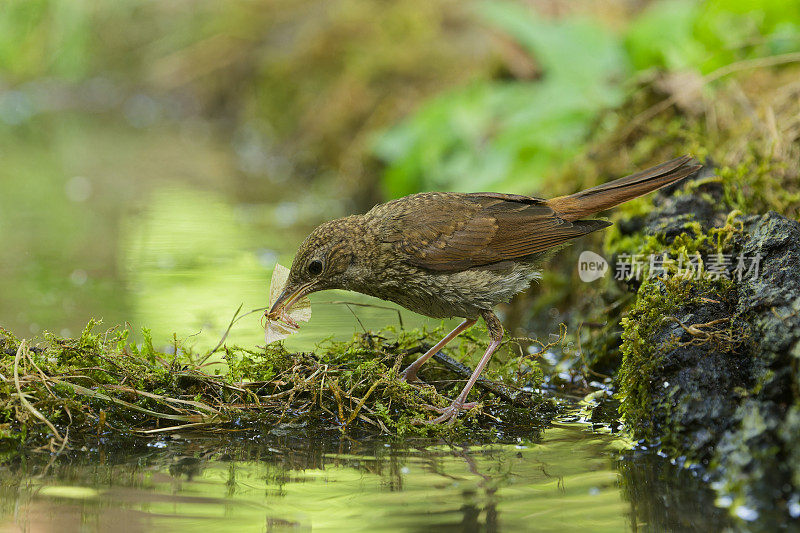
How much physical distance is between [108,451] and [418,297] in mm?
1598

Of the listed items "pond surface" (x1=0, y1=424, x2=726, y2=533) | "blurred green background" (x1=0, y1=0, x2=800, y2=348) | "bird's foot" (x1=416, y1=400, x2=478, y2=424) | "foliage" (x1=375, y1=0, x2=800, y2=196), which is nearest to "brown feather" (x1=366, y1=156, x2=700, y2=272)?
"bird's foot" (x1=416, y1=400, x2=478, y2=424)

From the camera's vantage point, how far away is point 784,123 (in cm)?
599

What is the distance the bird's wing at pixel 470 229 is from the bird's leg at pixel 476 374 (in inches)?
11.6

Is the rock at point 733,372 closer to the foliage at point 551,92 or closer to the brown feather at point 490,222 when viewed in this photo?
the brown feather at point 490,222

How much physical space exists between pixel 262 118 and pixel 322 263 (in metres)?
10.7

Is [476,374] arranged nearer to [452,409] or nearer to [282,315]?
[452,409]

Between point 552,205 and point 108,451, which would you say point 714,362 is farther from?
point 108,451

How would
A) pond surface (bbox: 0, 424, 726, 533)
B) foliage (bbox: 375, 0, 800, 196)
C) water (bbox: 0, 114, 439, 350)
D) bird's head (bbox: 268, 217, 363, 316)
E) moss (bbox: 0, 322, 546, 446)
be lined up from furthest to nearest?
1. foliage (bbox: 375, 0, 800, 196)
2. water (bbox: 0, 114, 439, 350)
3. bird's head (bbox: 268, 217, 363, 316)
4. moss (bbox: 0, 322, 546, 446)
5. pond surface (bbox: 0, 424, 726, 533)

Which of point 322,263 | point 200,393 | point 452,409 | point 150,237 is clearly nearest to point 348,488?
point 452,409

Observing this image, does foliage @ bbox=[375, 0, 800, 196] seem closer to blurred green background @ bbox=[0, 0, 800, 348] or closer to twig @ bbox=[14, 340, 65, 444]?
blurred green background @ bbox=[0, 0, 800, 348]

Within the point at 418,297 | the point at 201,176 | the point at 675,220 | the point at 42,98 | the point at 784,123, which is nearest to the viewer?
the point at 418,297

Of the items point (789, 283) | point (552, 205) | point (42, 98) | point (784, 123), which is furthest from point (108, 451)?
point (42, 98)

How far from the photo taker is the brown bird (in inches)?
169

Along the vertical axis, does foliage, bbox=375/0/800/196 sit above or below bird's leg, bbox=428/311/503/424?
above
